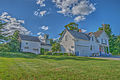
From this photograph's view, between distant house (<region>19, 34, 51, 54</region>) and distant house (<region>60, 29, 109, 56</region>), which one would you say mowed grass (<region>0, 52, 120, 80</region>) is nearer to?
distant house (<region>60, 29, 109, 56</region>)

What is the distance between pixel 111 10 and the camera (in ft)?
71.9

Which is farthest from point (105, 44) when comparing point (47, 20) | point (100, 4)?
point (47, 20)

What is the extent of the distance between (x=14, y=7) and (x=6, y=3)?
1.71 m

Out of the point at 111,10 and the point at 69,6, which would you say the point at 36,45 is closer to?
the point at 69,6

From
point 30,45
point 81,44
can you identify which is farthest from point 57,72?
point 30,45

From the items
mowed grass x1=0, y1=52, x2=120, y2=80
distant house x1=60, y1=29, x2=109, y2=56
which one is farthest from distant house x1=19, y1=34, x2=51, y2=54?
mowed grass x1=0, y1=52, x2=120, y2=80

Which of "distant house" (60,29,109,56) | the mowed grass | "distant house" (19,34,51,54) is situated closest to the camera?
the mowed grass

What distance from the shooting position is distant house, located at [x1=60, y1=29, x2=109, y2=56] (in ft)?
74.9

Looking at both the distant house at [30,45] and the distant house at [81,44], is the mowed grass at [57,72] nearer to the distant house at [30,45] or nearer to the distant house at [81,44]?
the distant house at [81,44]

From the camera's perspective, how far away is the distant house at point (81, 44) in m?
22.8

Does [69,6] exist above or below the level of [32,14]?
above

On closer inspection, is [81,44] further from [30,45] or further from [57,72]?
[57,72]

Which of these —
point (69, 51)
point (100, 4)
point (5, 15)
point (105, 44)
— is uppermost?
point (100, 4)

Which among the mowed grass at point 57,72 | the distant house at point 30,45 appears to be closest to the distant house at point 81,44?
the distant house at point 30,45
